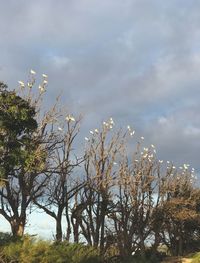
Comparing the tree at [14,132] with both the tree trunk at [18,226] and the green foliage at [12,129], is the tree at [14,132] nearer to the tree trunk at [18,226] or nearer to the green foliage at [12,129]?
the green foliage at [12,129]

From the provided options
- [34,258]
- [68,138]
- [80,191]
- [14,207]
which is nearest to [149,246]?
[80,191]

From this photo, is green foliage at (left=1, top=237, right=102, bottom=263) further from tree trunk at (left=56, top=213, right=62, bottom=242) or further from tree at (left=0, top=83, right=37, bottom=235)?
tree trunk at (left=56, top=213, right=62, bottom=242)

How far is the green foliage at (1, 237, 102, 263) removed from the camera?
750 inches

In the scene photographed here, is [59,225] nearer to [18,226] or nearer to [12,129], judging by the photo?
[18,226]

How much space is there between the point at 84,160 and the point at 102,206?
3681 mm

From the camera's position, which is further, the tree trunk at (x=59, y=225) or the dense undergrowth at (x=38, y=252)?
the tree trunk at (x=59, y=225)

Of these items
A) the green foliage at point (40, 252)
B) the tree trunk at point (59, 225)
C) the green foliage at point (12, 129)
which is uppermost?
the green foliage at point (12, 129)

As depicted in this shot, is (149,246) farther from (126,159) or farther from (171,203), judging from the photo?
(126,159)

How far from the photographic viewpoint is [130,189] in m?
37.5

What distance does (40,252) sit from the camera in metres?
20.0

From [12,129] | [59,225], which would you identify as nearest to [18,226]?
[59,225]

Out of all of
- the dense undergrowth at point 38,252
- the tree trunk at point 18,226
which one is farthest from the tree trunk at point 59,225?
the dense undergrowth at point 38,252

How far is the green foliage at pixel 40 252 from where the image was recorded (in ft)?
62.5

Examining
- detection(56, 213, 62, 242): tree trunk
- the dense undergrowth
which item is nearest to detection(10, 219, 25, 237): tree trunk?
detection(56, 213, 62, 242): tree trunk
